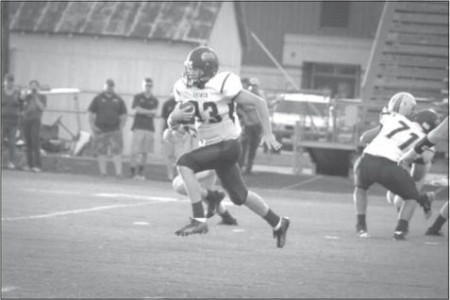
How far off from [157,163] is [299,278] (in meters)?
12.2

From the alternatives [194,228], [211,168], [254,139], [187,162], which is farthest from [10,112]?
[194,228]

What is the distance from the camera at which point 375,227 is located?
21.6 meters

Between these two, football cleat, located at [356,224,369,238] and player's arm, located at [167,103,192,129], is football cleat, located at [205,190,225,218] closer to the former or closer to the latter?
player's arm, located at [167,103,192,129]

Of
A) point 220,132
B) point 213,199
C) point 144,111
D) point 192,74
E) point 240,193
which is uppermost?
point 192,74

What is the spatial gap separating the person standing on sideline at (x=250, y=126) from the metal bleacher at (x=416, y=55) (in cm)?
89

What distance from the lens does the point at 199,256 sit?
17797 mm

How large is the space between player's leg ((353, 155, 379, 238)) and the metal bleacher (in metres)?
5.90

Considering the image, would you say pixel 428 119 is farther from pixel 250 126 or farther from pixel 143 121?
pixel 143 121

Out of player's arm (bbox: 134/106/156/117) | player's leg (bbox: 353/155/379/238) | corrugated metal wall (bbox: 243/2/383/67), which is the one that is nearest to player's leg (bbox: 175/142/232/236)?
player's arm (bbox: 134/106/156/117)

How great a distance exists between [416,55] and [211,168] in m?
1.69

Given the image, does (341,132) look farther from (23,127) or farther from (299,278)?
(23,127)

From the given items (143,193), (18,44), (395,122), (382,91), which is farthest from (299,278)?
(143,193)

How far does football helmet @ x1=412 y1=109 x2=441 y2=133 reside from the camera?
8.98 meters

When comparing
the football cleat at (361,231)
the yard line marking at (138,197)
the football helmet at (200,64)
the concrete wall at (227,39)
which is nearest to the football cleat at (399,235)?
the football cleat at (361,231)
